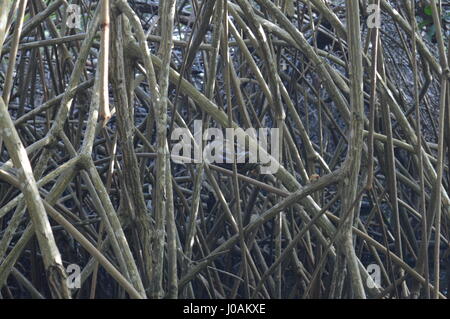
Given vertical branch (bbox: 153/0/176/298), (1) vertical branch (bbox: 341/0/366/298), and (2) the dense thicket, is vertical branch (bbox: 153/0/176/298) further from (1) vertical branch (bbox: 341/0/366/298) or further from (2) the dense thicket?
(1) vertical branch (bbox: 341/0/366/298)

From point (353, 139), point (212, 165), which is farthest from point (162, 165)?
point (212, 165)

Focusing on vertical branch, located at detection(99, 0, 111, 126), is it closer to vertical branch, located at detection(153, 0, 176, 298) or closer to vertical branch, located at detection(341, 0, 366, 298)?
vertical branch, located at detection(153, 0, 176, 298)

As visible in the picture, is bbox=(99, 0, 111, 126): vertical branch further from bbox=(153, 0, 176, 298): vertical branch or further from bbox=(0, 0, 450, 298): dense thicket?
bbox=(153, 0, 176, 298): vertical branch

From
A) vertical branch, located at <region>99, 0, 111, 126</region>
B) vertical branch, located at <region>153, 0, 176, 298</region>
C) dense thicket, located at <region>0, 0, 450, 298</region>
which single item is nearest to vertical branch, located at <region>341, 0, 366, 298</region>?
dense thicket, located at <region>0, 0, 450, 298</region>

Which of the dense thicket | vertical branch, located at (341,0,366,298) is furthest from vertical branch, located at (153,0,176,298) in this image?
vertical branch, located at (341,0,366,298)

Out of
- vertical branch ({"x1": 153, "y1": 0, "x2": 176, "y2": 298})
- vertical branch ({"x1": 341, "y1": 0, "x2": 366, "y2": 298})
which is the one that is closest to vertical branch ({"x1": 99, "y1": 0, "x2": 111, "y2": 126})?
vertical branch ({"x1": 153, "y1": 0, "x2": 176, "y2": 298})

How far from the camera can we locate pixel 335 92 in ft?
4.81

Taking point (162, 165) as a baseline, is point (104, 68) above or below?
above

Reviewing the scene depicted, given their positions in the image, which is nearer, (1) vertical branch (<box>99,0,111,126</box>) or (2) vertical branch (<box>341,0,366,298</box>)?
(1) vertical branch (<box>99,0,111,126</box>)

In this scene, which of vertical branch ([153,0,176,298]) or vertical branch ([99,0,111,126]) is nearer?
vertical branch ([99,0,111,126])

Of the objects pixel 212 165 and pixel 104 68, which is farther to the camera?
pixel 212 165

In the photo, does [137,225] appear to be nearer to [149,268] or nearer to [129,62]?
[149,268]

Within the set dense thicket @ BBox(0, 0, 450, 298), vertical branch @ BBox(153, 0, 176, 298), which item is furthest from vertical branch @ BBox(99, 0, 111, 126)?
vertical branch @ BBox(153, 0, 176, 298)

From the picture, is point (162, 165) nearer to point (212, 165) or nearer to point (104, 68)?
point (104, 68)
